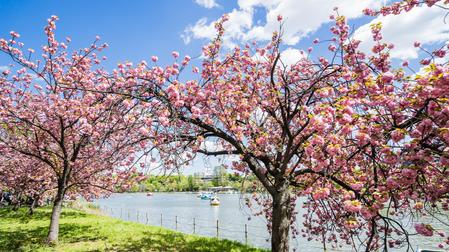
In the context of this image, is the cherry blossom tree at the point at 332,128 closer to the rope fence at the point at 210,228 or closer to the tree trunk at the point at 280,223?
the tree trunk at the point at 280,223

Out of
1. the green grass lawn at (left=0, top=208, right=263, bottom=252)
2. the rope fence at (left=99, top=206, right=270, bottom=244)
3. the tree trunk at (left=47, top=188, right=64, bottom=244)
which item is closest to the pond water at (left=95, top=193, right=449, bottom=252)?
the rope fence at (left=99, top=206, right=270, bottom=244)

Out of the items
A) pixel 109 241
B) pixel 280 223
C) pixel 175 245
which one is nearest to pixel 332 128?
pixel 280 223

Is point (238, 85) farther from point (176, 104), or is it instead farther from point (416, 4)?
point (416, 4)

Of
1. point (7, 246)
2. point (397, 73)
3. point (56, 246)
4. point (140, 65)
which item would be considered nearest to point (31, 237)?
point (7, 246)

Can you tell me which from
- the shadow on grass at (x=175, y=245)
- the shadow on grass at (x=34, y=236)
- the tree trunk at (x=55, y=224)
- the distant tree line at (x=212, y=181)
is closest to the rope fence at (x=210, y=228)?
the shadow on grass at (x=175, y=245)

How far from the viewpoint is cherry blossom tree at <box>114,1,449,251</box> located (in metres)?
4.37

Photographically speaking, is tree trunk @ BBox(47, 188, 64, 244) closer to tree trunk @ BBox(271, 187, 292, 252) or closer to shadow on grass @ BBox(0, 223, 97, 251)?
shadow on grass @ BBox(0, 223, 97, 251)

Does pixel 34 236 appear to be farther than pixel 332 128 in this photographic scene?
Yes

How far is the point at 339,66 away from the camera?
27.9 ft

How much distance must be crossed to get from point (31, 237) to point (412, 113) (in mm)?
16122

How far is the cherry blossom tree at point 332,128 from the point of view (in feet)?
14.3

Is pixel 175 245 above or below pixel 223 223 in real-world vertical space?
above

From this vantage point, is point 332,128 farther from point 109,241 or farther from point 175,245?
point 109,241

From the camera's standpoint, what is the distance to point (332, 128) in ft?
19.5
